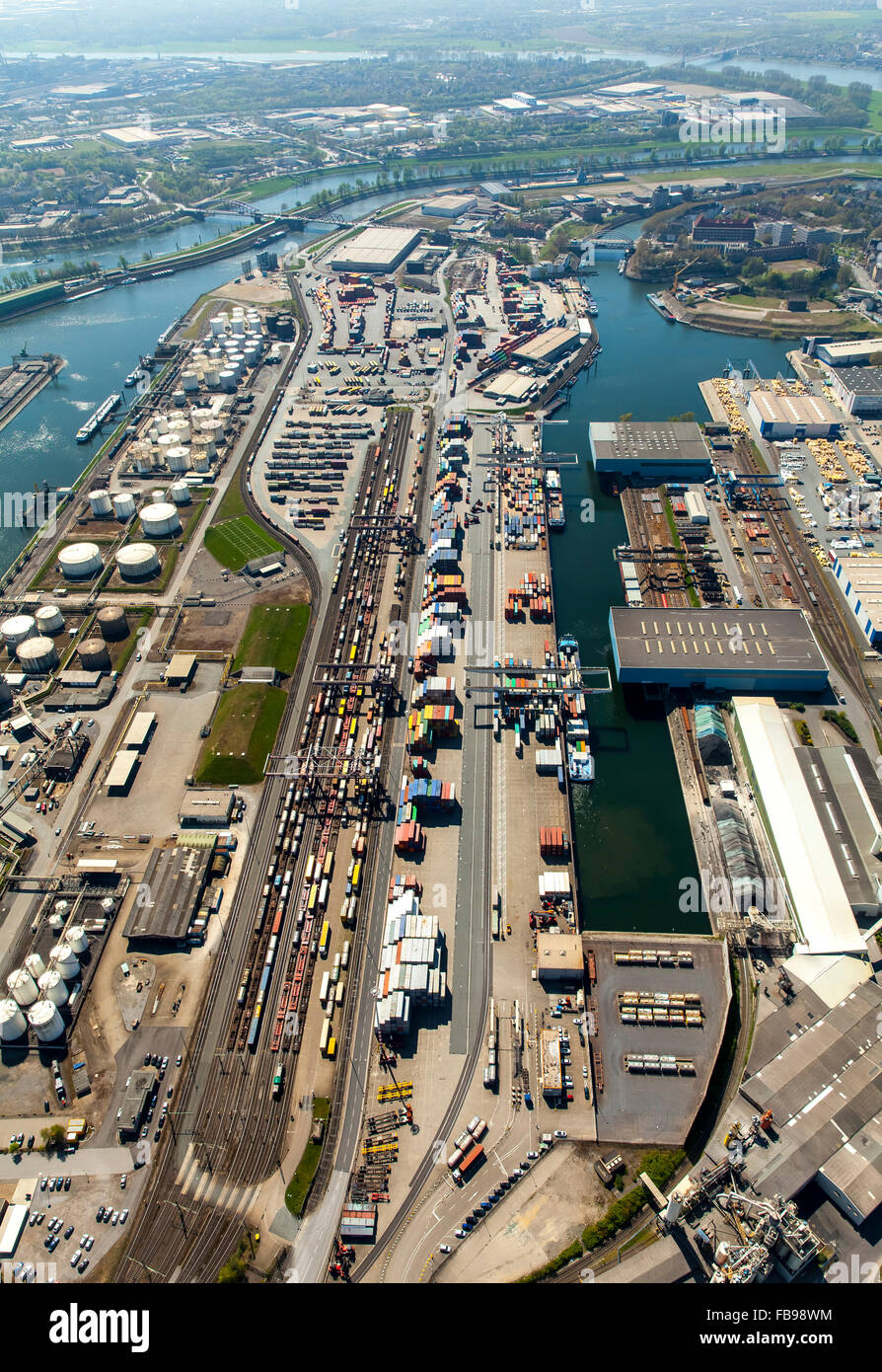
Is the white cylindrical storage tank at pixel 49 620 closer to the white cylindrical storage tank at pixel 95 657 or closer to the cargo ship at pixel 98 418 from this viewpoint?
the white cylindrical storage tank at pixel 95 657

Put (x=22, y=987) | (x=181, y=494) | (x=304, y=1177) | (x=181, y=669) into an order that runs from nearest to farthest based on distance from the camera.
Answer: (x=304, y=1177), (x=22, y=987), (x=181, y=669), (x=181, y=494)

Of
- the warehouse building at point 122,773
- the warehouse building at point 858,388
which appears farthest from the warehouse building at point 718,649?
the warehouse building at point 858,388

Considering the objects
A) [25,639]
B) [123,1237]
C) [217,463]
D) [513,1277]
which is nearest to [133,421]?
[217,463]

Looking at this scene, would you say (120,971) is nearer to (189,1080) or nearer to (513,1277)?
(189,1080)

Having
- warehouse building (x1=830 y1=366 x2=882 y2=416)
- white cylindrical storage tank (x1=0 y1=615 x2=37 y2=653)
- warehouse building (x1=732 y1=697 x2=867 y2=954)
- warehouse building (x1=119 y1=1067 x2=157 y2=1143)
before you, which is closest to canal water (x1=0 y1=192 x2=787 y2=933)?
warehouse building (x1=732 y1=697 x2=867 y2=954)

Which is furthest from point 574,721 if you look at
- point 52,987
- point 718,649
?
point 52,987

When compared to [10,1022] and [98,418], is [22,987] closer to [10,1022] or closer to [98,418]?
[10,1022]

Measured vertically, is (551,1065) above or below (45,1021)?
below
